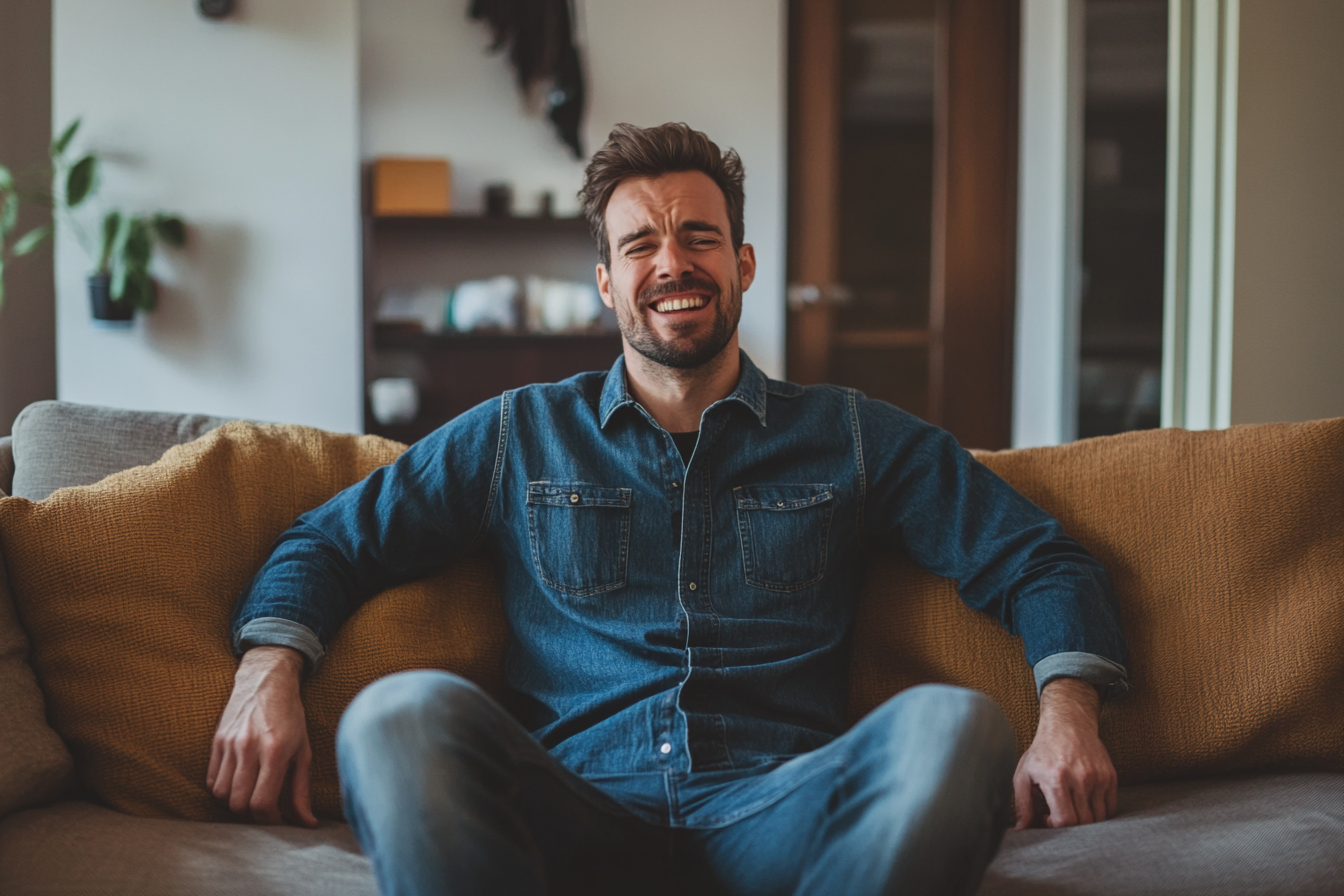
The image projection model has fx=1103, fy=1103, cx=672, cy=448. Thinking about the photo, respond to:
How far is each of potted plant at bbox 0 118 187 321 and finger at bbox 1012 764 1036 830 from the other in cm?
324

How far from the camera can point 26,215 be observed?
4.09 meters

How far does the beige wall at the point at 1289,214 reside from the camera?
2379 millimetres

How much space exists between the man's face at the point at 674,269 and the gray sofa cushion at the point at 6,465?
92cm

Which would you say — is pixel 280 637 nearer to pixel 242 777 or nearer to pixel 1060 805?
pixel 242 777

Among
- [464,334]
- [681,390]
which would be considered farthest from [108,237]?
[681,390]

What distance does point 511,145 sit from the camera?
4082mm

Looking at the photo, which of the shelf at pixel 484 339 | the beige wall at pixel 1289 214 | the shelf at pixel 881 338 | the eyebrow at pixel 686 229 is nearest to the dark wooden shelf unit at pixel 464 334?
the shelf at pixel 484 339

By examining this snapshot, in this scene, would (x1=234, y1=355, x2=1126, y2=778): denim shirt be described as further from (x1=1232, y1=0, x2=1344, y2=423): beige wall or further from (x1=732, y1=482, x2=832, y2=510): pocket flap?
(x1=1232, y1=0, x2=1344, y2=423): beige wall

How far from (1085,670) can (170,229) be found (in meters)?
3.32

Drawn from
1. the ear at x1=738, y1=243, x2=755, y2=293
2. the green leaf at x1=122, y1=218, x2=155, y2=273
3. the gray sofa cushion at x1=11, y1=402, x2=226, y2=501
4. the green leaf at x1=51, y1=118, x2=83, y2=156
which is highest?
the green leaf at x1=51, y1=118, x2=83, y2=156

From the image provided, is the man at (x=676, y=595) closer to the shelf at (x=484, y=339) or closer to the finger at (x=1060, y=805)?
the finger at (x=1060, y=805)

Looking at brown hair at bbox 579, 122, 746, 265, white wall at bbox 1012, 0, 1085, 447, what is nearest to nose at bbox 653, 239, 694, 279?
brown hair at bbox 579, 122, 746, 265

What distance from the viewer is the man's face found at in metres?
1.53

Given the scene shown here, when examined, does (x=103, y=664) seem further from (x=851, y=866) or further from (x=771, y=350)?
(x=771, y=350)
